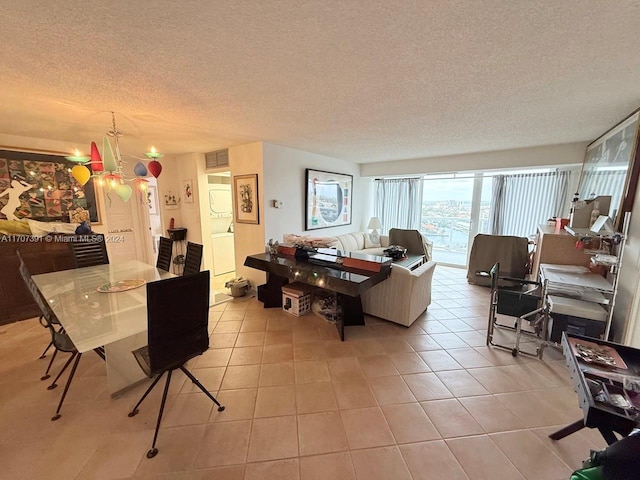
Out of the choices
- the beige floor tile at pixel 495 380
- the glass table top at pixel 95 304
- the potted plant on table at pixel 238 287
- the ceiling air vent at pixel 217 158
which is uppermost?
the ceiling air vent at pixel 217 158

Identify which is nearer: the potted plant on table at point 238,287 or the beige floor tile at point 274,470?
the beige floor tile at point 274,470

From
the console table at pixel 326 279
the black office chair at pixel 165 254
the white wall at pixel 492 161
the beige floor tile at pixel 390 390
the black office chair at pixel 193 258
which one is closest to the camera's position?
the beige floor tile at pixel 390 390

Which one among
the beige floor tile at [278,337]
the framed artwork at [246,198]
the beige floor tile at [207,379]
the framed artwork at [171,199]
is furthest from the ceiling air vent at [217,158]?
the beige floor tile at [207,379]

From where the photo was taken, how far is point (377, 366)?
235 centimetres

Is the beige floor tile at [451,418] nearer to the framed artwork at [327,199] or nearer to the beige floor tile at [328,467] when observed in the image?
the beige floor tile at [328,467]

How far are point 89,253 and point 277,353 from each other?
296 centimetres

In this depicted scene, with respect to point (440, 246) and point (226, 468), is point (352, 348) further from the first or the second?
point (440, 246)

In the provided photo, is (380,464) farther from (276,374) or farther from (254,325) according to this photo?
(254,325)

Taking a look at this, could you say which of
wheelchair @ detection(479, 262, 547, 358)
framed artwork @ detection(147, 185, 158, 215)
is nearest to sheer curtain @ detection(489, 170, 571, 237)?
wheelchair @ detection(479, 262, 547, 358)

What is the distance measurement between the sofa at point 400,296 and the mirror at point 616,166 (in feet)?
5.92

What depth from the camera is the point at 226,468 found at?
4.76 feet

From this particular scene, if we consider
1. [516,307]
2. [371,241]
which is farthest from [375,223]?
[516,307]

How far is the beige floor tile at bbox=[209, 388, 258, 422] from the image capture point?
1.79 metres

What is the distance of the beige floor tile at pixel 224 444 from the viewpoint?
1.49 meters
